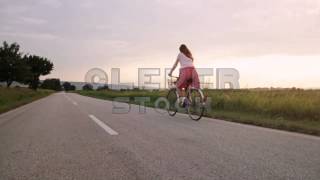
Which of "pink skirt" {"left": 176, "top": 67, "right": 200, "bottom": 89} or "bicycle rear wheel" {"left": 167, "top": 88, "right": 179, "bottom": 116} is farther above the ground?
"pink skirt" {"left": 176, "top": 67, "right": 200, "bottom": 89}

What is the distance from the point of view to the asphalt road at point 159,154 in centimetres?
468

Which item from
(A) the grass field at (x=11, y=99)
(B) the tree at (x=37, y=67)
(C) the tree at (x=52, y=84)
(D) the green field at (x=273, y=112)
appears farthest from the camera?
(C) the tree at (x=52, y=84)

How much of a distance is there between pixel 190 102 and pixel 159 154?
20.6 feet

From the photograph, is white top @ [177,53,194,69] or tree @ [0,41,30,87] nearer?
white top @ [177,53,194,69]

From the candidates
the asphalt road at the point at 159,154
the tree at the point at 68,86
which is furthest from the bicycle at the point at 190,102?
the tree at the point at 68,86

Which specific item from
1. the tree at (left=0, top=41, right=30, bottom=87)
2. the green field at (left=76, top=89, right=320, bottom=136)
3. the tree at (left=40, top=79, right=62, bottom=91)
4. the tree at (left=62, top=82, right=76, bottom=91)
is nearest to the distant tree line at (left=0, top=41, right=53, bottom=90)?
the tree at (left=0, top=41, right=30, bottom=87)

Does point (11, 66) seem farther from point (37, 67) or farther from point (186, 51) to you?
point (186, 51)

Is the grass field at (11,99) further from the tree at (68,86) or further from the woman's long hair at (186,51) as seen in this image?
the tree at (68,86)

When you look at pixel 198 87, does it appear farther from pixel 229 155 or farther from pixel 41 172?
pixel 41 172

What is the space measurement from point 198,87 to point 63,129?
4288 millimetres

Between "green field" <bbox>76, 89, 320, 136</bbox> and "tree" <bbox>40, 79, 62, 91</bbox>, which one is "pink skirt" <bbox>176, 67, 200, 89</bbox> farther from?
"tree" <bbox>40, 79, 62, 91</bbox>

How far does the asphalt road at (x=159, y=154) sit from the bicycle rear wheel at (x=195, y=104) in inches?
99.0

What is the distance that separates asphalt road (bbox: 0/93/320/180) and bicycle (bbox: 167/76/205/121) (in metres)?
2.59

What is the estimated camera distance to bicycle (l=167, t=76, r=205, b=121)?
11.5 metres
